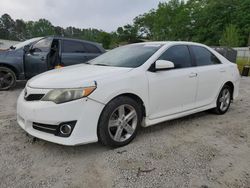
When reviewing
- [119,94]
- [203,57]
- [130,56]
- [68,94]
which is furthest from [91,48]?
[68,94]

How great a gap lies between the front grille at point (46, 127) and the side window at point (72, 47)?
4246mm

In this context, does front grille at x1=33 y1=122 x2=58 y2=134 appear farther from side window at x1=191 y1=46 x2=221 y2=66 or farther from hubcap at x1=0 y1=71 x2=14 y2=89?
hubcap at x1=0 y1=71 x2=14 y2=89

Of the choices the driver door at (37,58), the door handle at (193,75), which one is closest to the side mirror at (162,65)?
the door handle at (193,75)

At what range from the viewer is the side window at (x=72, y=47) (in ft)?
22.1

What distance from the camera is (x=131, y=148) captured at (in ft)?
9.85

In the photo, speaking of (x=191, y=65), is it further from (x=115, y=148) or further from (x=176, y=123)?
(x=115, y=148)

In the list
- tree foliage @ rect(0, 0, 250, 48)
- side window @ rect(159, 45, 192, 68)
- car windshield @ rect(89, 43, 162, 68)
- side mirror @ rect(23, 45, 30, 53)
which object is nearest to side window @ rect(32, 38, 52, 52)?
side mirror @ rect(23, 45, 30, 53)

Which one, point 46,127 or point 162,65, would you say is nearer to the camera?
point 46,127

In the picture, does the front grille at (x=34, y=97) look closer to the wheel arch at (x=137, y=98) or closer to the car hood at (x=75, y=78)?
the car hood at (x=75, y=78)

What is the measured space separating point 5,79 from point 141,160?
5329 millimetres

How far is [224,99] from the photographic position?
183 inches

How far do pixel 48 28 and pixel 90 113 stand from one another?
269 ft

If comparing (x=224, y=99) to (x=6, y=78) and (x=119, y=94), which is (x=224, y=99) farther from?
(x=6, y=78)

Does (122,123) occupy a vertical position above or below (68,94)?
below
